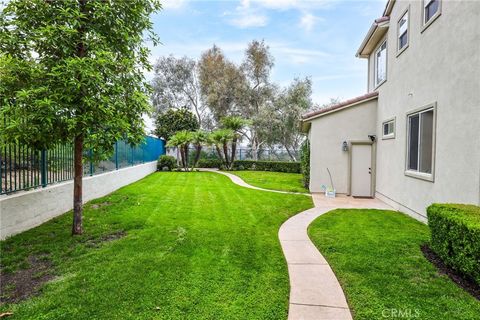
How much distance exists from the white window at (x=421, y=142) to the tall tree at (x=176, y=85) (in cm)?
2575

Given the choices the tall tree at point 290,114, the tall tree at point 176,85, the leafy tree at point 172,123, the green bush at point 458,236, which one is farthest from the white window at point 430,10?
the tall tree at point 176,85

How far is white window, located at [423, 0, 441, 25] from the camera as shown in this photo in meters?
6.69

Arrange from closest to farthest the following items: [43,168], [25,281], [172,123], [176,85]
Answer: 1. [25,281]
2. [43,168]
3. [172,123]
4. [176,85]

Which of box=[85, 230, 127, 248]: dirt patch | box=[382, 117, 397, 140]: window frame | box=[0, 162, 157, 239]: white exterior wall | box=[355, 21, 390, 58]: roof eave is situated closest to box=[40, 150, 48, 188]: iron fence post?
box=[0, 162, 157, 239]: white exterior wall

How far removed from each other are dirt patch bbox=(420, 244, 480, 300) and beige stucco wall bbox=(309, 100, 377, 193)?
22.3 feet

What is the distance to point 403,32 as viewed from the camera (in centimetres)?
893

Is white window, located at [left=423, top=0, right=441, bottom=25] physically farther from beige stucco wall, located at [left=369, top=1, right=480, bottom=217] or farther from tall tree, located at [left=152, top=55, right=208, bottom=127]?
tall tree, located at [left=152, top=55, right=208, bottom=127]

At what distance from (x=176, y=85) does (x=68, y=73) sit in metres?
29.6

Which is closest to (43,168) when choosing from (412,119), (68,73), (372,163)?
(68,73)

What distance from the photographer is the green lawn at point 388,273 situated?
10.6 feet

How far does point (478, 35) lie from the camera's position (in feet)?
16.8

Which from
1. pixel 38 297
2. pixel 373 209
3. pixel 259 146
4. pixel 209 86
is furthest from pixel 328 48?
pixel 38 297

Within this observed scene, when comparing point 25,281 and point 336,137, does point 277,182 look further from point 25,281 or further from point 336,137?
point 25,281

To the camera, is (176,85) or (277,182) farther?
(176,85)
